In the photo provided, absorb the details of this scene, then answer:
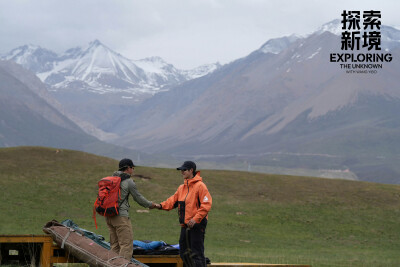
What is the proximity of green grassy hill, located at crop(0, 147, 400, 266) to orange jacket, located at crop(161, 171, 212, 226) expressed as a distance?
19306 millimetres

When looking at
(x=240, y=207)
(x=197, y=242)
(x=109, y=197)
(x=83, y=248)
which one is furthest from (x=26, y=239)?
(x=240, y=207)

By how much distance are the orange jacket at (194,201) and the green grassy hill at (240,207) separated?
760 inches

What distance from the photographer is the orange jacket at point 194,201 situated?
1641cm

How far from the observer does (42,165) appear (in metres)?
60.8

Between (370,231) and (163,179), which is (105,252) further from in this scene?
(163,179)

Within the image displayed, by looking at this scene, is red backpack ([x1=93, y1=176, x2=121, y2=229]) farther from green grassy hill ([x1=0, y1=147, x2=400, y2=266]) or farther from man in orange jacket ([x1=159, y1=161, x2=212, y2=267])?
green grassy hill ([x1=0, y1=147, x2=400, y2=266])

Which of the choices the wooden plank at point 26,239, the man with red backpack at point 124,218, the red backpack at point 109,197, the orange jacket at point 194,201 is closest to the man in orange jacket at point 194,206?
the orange jacket at point 194,201

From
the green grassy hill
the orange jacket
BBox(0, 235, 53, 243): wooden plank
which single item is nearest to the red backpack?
the orange jacket

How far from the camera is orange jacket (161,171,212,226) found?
1641cm

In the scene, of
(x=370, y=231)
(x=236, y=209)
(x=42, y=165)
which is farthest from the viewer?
(x=42, y=165)

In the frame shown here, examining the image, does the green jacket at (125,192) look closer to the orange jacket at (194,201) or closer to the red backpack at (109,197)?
the red backpack at (109,197)

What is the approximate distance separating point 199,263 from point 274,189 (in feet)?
157

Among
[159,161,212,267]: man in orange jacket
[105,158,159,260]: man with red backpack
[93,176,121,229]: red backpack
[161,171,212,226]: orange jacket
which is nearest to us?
[161,171,212,226]: orange jacket

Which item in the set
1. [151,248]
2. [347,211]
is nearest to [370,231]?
[347,211]
